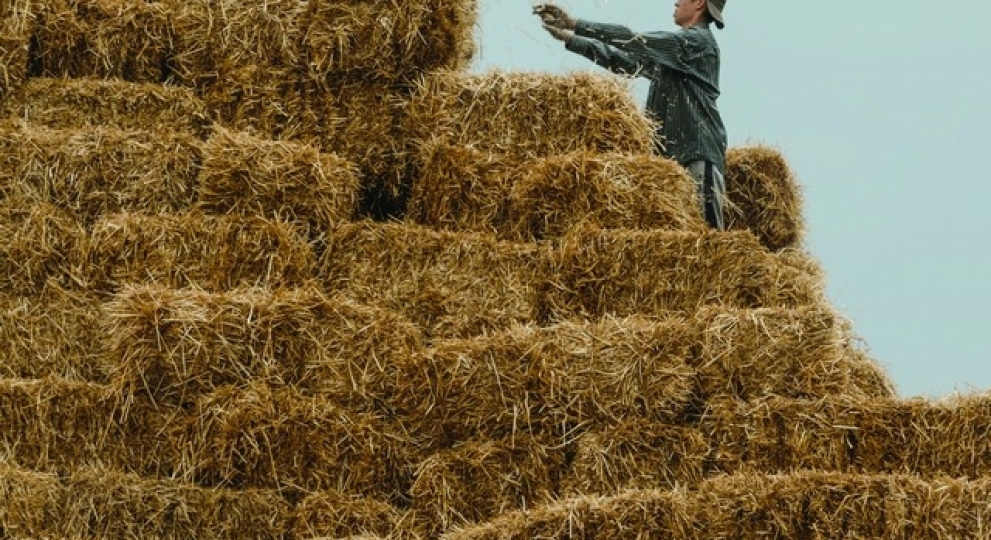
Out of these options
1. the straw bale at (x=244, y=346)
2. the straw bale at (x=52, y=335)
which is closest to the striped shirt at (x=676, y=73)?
the straw bale at (x=244, y=346)

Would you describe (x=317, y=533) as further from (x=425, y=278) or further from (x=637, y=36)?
(x=637, y=36)

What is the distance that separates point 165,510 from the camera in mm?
8586

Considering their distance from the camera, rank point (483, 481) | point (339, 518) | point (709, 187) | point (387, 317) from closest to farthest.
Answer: point (339, 518) → point (483, 481) → point (387, 317) → point (709, 187)

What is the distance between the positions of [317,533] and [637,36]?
4198 mm

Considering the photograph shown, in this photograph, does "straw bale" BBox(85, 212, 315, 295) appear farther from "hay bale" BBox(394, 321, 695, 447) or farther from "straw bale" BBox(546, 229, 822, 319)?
→ "straw bale" BBox(546, 229, 822, 319)

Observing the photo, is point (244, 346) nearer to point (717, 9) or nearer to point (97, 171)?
point (97, 171)

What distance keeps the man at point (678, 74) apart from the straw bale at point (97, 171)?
2.63 m

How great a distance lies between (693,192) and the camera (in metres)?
10.5

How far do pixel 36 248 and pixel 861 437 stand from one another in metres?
4.13

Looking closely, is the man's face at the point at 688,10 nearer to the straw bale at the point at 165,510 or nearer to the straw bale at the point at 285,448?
the straw bale at the point at 285,448

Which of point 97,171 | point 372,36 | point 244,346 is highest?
point 372,36

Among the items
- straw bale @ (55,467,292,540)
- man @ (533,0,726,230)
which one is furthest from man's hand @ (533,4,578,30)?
straw bale @ (55,467,292,540)

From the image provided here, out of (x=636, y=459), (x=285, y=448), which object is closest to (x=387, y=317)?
(x=285, y=448)

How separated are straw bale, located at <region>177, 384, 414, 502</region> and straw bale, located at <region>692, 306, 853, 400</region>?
1523mm
